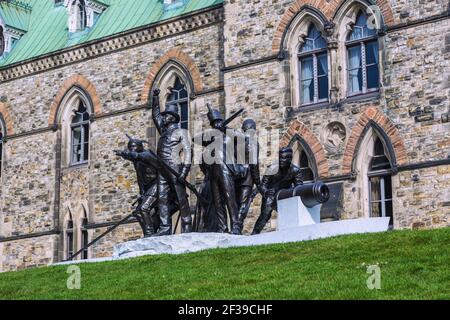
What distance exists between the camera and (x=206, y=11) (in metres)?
27.0

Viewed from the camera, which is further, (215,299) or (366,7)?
(366,7)

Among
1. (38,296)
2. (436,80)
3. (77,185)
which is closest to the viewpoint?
(38,296)

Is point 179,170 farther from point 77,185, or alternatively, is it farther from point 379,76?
point 77,185

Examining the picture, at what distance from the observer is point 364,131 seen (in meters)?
23.0

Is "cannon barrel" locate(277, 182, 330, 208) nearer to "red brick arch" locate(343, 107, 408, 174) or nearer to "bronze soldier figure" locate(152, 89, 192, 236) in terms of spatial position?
"bronze soldier figure" locate(152, 89, 192, 236)

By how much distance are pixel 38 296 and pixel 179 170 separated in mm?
5430

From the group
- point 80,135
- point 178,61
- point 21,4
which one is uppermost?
point 21,4

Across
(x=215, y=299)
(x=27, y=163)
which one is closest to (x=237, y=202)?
(x=215, y=299)

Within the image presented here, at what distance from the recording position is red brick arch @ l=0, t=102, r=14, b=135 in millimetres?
31531

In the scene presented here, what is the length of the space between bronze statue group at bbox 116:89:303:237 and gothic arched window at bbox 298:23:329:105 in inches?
190

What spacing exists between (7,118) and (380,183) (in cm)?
1390

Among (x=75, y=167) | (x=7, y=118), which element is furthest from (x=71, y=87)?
(x=7, y=118)

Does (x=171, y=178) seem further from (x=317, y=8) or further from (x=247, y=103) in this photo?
(x=317, y=8)

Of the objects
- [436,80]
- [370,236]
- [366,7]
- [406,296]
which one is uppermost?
[366,7]
